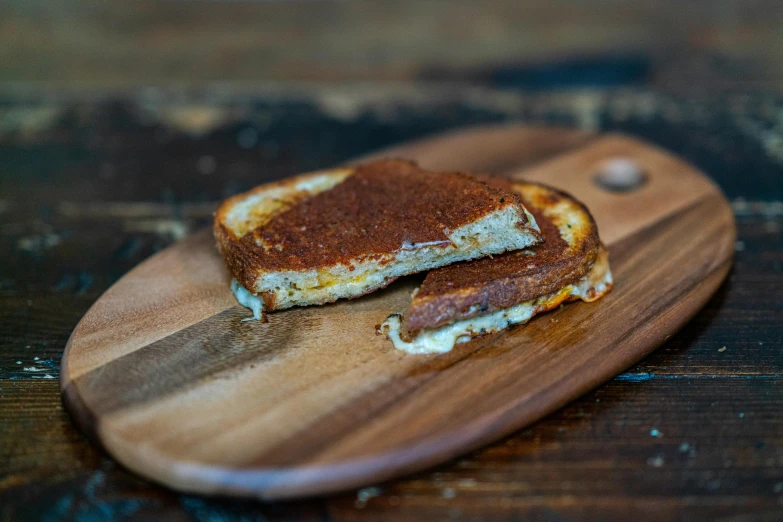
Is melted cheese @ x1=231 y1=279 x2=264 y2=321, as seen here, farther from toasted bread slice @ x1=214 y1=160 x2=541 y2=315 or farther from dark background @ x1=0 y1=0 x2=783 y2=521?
dark background @ x1=0 y1=0 x2=783 y2=521

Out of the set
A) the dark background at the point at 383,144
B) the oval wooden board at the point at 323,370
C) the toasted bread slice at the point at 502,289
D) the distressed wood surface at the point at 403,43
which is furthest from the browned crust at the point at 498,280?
the distressed wood surface at the point at 403,43

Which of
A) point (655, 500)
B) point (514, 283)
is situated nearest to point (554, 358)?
point (514, 283)

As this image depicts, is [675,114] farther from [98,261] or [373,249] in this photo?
[98,261]

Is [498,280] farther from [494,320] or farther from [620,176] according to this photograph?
[620,176]

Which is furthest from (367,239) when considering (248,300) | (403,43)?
(403,43)

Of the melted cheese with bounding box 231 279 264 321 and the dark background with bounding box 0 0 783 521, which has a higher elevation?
the melted cheese with bounding box 231 279 264 321

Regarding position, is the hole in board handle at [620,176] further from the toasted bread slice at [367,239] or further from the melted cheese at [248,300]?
the melted cheese at [248,300]

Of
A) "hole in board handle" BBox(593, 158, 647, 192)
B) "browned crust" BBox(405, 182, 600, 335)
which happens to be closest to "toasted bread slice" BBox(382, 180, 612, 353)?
"browned crust" BBox(405, 182, 600, 335)
